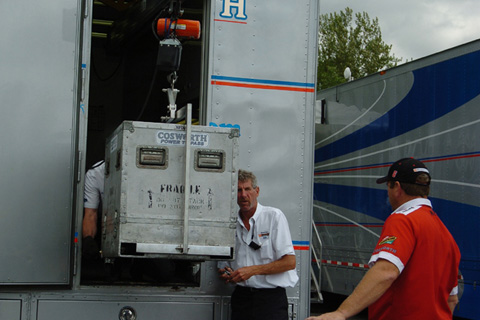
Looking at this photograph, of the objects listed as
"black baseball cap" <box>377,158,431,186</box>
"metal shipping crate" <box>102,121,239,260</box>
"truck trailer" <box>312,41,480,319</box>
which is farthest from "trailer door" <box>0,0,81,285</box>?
"truck trailer" <box>312,41,480,319</box>

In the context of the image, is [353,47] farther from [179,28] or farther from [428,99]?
[179,28]

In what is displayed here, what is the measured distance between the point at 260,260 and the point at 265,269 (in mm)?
146

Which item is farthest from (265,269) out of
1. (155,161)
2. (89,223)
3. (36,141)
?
(36,141)

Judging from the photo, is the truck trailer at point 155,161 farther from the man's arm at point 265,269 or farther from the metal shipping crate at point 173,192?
the man's arm at point 265,269

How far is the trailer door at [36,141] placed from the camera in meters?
4.87

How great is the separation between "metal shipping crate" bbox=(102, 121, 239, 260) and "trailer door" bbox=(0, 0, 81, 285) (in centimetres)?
55

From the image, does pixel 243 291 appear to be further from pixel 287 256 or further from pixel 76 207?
pixel 76 207

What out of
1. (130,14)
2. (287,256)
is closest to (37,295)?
(287,256)

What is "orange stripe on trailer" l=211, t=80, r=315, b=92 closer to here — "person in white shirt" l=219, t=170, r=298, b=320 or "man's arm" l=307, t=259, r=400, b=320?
"person in white shirt" l=219, t=170, r=298, b=320

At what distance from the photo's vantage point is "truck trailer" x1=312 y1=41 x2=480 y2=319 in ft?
27.0

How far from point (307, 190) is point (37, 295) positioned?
6.84 ft

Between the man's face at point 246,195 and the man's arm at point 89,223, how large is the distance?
104 cm

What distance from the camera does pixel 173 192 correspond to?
4473 mm

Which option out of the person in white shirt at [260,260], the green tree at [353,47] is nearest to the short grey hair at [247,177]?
the person in white shirt at [260,260]
